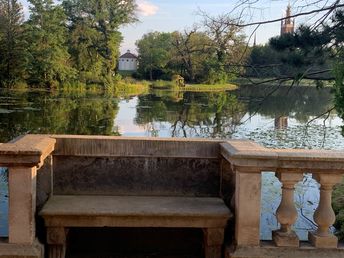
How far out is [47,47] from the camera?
153 feet

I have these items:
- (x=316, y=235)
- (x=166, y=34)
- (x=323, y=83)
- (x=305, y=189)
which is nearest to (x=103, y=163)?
(x=316, y=235)

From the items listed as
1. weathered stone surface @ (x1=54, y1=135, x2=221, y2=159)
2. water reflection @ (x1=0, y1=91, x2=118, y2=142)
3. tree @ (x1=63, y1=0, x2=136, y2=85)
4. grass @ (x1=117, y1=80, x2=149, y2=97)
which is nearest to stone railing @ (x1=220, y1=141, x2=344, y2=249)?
weathered stone surface @ (x1=54, y1=135, x2=221, y2=159)

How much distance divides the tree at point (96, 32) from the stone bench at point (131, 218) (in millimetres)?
48009

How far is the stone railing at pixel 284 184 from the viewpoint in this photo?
3344mm

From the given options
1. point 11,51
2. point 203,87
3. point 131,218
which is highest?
point 11,51

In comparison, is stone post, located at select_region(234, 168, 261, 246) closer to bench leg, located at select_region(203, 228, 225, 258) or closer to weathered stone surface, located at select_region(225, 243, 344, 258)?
weathered stone surface, located at select_region(225, 243, 344, 258)

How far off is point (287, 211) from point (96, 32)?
50.6 metres

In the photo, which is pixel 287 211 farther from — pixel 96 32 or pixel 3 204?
pixel 96 32

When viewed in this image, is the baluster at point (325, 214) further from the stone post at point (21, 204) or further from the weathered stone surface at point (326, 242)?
the stone post at point (21, 204)

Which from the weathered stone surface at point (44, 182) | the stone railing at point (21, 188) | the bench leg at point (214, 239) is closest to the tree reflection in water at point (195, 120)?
the weathered stone surface at point (44, 182)

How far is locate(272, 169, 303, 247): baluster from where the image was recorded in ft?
11.2

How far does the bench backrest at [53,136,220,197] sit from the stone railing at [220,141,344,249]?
2.69 ft

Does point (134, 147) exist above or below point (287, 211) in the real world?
above

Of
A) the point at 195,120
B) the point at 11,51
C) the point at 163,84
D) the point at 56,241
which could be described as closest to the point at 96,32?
the point at 11,51
